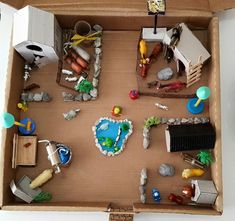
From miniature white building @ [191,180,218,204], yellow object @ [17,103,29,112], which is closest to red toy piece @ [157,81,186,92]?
miniature white building @ [191,180,218,204]

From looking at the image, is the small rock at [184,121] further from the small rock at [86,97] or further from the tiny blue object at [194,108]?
the small rock at [86,97]

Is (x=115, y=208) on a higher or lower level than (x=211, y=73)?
lower

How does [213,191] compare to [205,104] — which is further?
[205,104]

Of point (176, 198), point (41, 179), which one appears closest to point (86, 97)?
point (41, 179)

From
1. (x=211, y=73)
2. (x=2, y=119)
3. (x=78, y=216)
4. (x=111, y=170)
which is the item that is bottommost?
(x=78, y=216)

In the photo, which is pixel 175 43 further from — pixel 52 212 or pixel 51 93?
pixel 52 212

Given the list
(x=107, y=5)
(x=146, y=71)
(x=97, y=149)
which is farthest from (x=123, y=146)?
(x=107, y=5)

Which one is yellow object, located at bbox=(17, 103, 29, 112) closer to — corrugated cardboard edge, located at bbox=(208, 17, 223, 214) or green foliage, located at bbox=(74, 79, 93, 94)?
green foliage, located at bbox=(74, 79, 93, 94)
